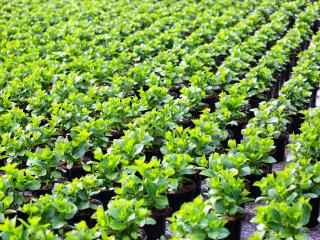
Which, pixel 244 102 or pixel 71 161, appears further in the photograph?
pixel 244 102

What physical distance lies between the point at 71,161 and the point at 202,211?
1.82 meters

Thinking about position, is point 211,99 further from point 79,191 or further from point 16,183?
point 16,183

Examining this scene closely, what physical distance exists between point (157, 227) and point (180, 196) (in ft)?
1.42

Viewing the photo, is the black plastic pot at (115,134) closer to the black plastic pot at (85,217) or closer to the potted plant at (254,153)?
the potted plant at (254,153)

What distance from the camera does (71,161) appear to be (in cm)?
557

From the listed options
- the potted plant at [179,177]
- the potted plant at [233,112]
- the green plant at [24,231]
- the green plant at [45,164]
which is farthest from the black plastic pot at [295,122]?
the green plant at [24,231]

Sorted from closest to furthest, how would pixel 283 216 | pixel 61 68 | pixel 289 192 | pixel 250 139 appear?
1. pixel 283 216
2. pixel 289 192
3. pixel 250 139
4. pixel 61 68

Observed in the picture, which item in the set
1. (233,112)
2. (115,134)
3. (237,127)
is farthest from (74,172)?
(237,127)

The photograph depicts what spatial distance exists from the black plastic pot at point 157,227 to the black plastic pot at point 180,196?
0.92 feet

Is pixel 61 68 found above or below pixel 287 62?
above

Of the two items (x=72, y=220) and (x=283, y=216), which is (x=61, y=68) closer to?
(x=72, y=220)

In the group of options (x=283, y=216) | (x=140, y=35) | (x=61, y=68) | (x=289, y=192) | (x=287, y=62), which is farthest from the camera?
(x=140, y=35)

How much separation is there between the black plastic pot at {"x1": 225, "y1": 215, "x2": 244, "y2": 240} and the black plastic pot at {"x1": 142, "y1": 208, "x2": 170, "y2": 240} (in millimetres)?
522

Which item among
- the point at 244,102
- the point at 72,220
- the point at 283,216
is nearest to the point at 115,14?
the point at 244,102
